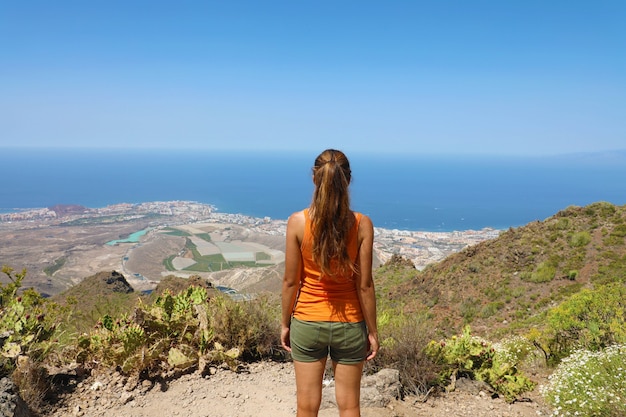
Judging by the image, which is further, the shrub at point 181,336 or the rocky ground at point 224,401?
the shrub at point 181,336

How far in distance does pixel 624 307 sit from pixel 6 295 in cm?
826

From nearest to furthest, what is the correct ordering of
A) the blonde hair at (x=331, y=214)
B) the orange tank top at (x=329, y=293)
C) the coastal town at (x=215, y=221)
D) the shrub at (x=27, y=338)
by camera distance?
the blonde hair at (x=331, y=214) → the orange tank top at (x=329, y=293) → the shrub at (x=27, y=338) → the coastal town at (x=215, y=221)

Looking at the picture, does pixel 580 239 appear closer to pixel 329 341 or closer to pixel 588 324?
pixel 588 324

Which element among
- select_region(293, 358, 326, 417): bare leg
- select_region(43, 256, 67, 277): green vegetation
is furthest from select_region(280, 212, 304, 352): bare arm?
select_region(43, 256, 67, 277): green vegetation

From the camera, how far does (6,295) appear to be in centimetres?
462

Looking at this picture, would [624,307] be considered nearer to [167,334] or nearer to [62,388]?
[167,334]

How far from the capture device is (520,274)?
18750 mm

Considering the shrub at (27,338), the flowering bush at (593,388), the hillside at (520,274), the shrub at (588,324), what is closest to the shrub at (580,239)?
the hillside at (520,274)

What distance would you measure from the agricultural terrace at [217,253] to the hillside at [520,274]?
2780 centimetres

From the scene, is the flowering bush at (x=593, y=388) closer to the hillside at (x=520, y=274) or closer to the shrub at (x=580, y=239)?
the hillside at (x=520, y=274)

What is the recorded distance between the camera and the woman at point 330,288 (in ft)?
7.22

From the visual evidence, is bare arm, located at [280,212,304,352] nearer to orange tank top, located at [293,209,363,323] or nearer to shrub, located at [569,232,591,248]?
orange tank top, located at [293,209,363,323]

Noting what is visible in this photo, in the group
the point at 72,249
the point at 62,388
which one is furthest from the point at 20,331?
the point at 72,249

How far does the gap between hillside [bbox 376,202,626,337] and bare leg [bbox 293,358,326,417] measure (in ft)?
39.1
